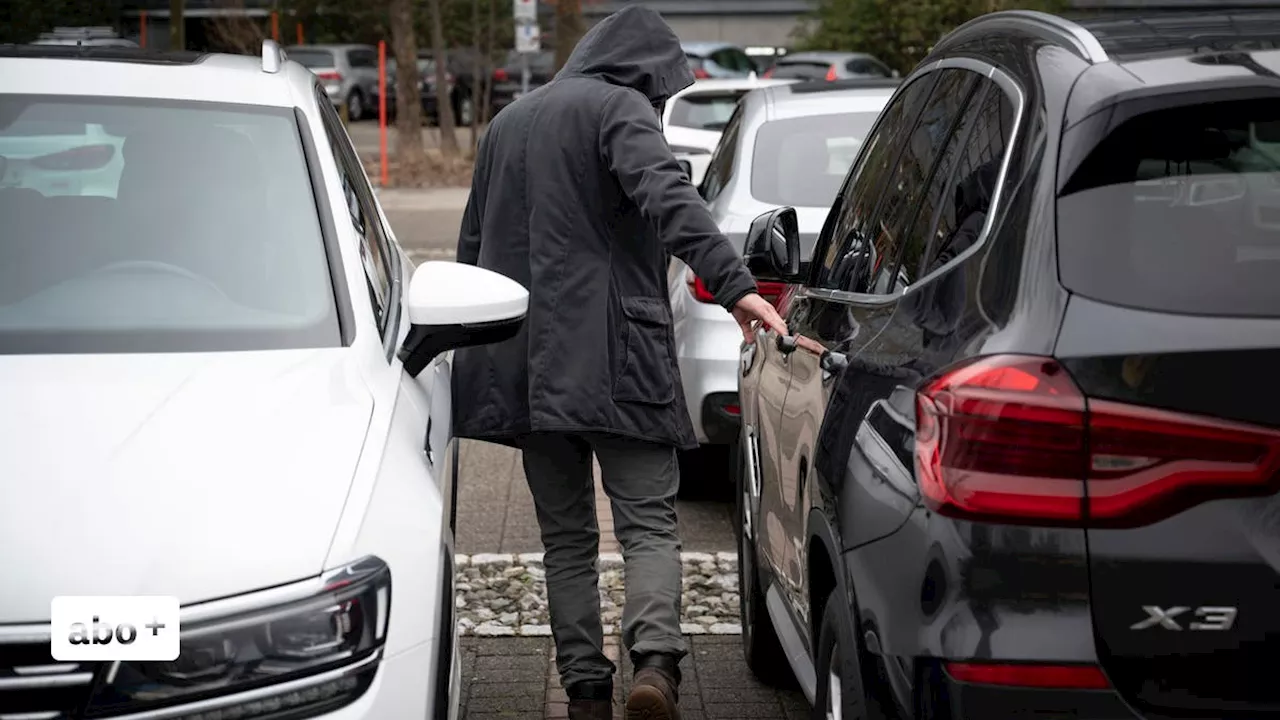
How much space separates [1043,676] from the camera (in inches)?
95.4

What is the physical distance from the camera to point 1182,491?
240 centimetres

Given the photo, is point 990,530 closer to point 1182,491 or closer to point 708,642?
point 1182,491

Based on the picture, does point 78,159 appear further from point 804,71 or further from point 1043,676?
point 804,71

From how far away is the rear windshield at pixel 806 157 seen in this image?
Result: 7.34m

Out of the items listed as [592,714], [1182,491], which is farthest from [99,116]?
[1182,491]

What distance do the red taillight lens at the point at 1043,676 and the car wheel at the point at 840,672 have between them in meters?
0.31

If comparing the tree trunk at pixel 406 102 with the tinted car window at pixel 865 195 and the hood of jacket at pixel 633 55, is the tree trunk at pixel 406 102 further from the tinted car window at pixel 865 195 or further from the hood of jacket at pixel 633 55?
the tinted car window at pixel 865 195

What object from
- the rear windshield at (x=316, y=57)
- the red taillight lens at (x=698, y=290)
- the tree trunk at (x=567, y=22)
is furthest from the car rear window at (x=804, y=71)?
the red taillight lens at (x=698, y=290)

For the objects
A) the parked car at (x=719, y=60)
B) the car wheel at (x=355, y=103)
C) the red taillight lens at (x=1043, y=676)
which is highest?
the red taillight lens at (x=1043, y=676)

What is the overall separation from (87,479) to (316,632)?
46cm

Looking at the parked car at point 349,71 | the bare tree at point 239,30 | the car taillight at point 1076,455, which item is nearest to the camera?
the car taillight at point 1076,455

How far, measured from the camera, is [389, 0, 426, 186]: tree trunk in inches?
955

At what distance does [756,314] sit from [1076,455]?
1683 mm

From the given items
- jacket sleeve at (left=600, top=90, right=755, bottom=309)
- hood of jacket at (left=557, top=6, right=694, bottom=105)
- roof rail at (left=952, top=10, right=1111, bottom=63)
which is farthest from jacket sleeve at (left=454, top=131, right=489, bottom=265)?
roof rail at (left=952, top=10, right=1111, bottom=63)
